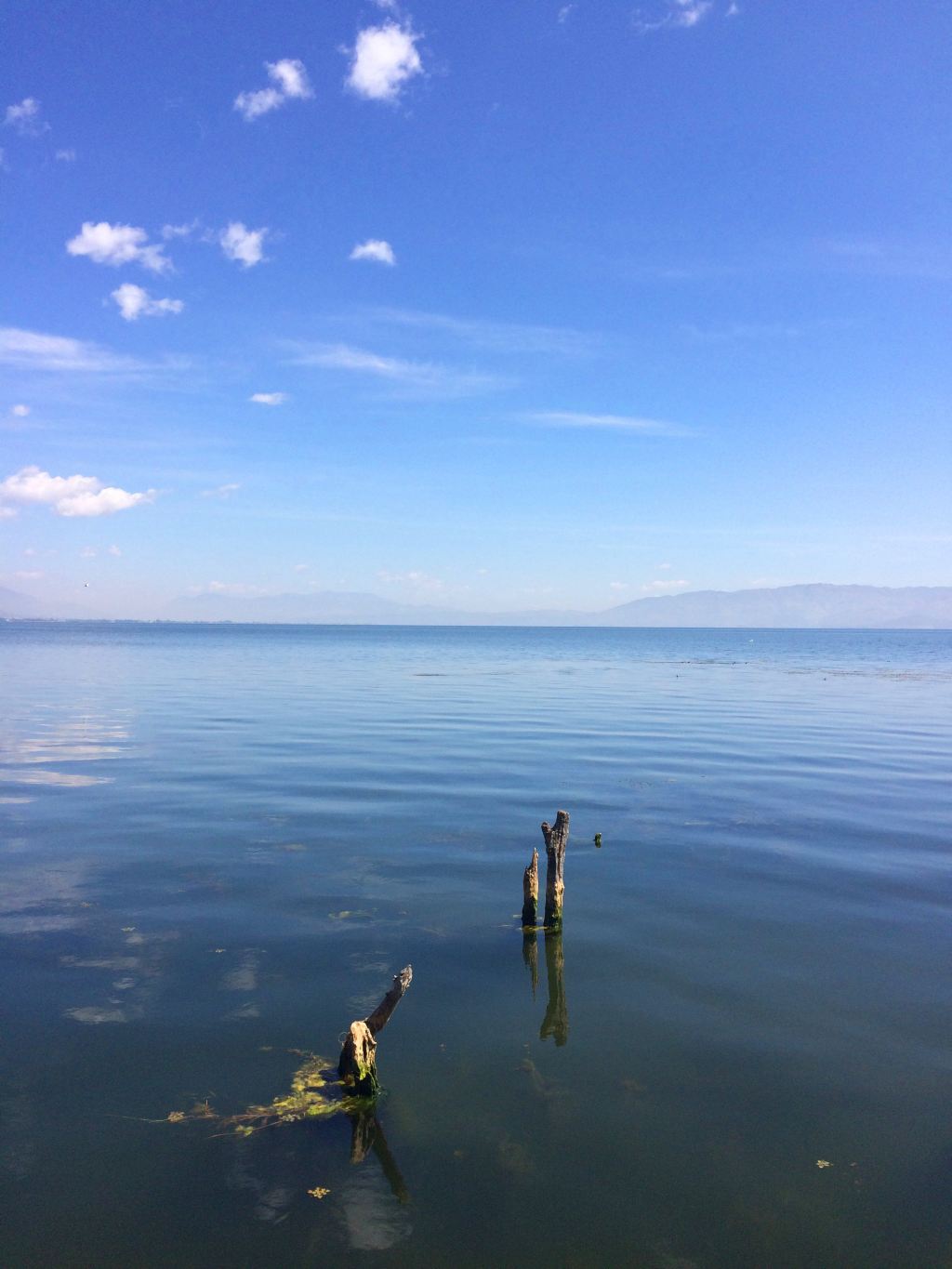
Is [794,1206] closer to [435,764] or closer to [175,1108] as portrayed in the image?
[175,1108]

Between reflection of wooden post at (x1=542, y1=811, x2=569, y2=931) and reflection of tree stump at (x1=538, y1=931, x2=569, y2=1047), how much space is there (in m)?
0.27

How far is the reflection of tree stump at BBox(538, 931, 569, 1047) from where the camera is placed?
37.3 feet

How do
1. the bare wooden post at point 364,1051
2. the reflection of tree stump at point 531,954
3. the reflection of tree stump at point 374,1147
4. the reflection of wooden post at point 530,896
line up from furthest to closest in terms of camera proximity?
the reflection of wooden post at point 530,896 < the reflection of tree stump at point 531,954 < the bare wooden post at point 364,1051 < the reflection of tree stump at point 374,1147

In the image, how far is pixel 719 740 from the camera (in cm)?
3609

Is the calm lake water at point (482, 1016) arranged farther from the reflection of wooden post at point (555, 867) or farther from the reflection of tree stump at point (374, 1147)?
the reflection of wooden post at point (555, 867)

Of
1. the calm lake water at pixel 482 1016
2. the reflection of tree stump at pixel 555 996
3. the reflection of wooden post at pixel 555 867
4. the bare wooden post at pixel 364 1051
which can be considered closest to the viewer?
the calm lake water at pixel 482 1016

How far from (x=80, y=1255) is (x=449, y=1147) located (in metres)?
3.43

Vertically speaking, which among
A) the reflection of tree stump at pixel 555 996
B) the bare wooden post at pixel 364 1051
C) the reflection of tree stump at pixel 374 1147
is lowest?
the reflection of tree stump at pixel 374 1147

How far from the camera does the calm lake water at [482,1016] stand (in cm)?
801

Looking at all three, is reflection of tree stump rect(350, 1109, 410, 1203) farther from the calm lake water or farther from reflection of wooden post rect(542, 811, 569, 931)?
reflection of wooden post rect(542, 811, 569, 931)

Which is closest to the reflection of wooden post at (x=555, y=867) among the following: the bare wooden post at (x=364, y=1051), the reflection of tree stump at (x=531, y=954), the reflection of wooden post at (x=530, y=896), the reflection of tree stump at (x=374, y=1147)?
the reflection of wooden post at (x=530, y=896)

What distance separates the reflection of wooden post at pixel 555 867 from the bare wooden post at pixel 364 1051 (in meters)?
4.77

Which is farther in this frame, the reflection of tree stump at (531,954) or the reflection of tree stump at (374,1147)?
the reflection of tree stump at (531,954)

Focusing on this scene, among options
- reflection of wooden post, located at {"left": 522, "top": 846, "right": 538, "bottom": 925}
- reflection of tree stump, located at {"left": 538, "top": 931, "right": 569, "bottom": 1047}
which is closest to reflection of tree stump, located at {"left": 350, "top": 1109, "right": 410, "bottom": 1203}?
reflection of tree stump, located at {"left": 538, "top": 931, "right": 569, "bottom": 1047}
